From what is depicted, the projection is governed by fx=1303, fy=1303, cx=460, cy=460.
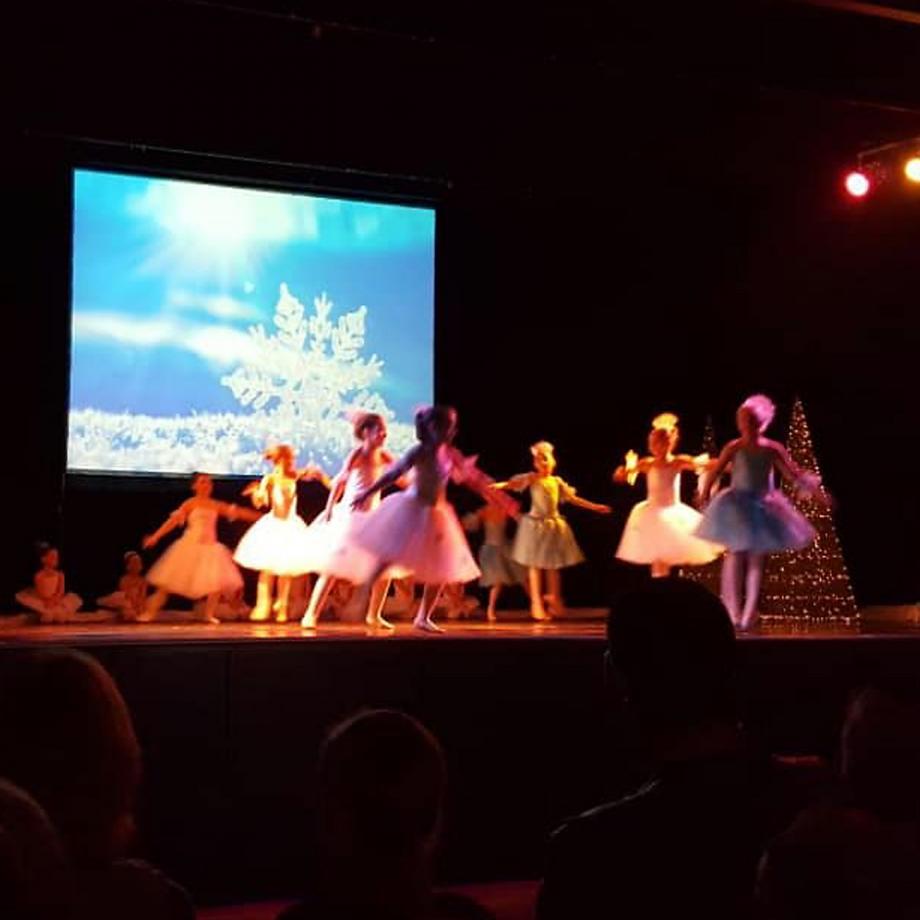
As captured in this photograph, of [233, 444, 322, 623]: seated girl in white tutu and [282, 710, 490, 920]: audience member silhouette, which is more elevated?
[233, 444, 322, 623]: seated girl in white tutu

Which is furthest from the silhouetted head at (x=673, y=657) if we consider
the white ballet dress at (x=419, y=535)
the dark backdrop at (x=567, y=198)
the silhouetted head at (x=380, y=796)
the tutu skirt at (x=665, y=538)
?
the tutu skirt at (x=665, y=538)

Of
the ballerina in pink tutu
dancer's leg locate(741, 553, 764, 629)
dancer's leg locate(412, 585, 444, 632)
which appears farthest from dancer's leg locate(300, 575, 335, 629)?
dancer's leg locate(741, 553, 764, 629)

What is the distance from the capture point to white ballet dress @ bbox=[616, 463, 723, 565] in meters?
7.58

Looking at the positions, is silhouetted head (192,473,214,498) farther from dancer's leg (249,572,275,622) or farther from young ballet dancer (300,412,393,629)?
young ballet dancer (300,412,393,629)

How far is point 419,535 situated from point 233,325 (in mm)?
2380

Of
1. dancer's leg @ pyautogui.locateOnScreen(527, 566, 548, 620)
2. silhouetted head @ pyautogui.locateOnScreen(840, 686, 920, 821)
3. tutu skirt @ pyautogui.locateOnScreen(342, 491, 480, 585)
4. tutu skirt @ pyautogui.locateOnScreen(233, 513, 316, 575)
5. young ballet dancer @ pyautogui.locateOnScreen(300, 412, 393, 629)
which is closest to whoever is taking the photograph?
silhouetted head @ pyautogui.locateOnScreen(840, 686, 920, 821)

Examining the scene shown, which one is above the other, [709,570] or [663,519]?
[663,519]

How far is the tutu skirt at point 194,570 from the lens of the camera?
24.9ft

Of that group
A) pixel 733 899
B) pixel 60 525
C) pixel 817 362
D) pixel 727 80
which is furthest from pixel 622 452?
pixel 733 899

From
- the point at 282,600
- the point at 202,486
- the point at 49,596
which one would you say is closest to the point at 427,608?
the point at 282,600

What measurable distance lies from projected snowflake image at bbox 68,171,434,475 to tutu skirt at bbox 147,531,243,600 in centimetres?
63

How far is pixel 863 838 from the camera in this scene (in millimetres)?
1916

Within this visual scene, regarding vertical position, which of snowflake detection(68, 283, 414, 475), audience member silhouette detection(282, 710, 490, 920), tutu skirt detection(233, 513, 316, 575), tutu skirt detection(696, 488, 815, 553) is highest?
snowflake detection(68, 283, 414, 475)

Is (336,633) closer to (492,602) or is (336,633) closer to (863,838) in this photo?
(492,602)
